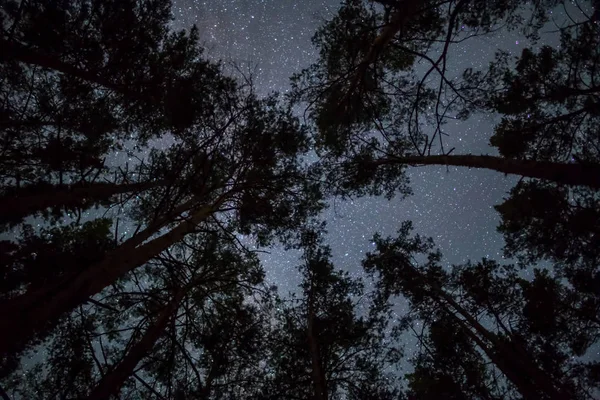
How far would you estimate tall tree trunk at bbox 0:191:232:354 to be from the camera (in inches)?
96.4

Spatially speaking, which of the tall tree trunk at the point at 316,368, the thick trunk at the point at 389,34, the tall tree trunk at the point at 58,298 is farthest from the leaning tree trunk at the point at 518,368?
the tall tree trunk at the point at 58,298

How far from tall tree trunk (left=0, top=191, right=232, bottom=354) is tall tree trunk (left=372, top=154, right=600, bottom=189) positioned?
3.71 m

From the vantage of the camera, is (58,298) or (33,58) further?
(33,58)

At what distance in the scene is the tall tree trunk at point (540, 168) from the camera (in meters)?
4.02

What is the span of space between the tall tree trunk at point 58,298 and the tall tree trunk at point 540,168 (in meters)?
3.71

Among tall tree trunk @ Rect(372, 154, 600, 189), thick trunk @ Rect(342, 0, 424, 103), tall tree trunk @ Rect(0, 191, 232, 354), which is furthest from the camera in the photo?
tall tree trunk @ Rect(372, 154, 600, 189)

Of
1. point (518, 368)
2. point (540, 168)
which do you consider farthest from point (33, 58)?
point (518, 368)

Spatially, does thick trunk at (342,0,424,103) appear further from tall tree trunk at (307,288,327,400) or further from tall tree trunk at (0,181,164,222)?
tall tree trunk at (307,288,327,400)

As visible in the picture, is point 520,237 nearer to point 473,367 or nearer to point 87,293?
point 473,367

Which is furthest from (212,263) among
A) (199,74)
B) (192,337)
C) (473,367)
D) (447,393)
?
(473,367)

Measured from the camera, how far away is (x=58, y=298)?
2.81 m

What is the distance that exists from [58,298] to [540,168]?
600 centimetres

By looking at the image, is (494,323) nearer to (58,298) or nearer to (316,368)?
(316,368)

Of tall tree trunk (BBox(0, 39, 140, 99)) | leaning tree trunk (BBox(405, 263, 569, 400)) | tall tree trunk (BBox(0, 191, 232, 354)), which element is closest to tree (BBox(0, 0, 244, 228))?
tall tree trunk (BBox(0, 39, 140, 99))
